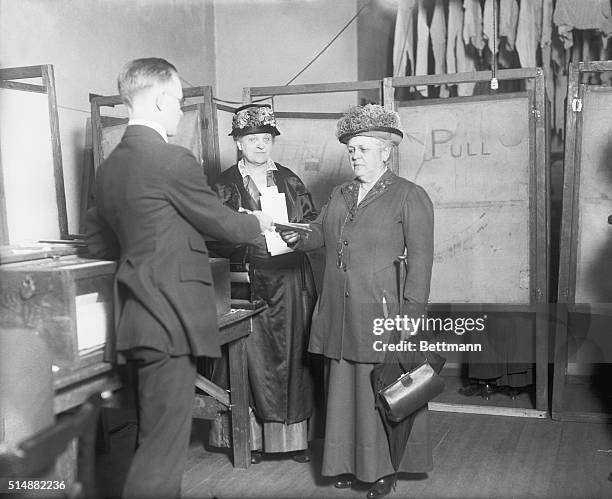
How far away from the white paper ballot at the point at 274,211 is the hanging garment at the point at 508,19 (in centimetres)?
254

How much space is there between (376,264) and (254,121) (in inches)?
42.1

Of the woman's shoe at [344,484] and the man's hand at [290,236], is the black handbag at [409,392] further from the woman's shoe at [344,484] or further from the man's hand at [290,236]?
the man's hand at [290,236]

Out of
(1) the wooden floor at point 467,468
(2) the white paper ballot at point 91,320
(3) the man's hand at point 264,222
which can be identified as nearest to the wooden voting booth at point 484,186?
(1) the wooden floor at point 467,468

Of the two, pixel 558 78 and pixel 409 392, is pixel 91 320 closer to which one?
pixel 409 392

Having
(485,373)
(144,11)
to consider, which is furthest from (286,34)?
(485,373)

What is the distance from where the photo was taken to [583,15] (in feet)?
16.8

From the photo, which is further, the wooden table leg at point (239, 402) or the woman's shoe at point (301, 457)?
the woman's shoe at point (301, 457)

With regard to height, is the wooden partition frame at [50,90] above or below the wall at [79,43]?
below

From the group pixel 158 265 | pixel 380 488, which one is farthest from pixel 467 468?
pixel 158 265

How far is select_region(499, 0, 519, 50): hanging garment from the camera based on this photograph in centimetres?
534

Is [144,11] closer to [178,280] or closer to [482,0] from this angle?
[482,0]

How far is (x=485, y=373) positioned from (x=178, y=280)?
3032mm

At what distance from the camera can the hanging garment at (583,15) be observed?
511cm

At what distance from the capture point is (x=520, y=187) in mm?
4621
